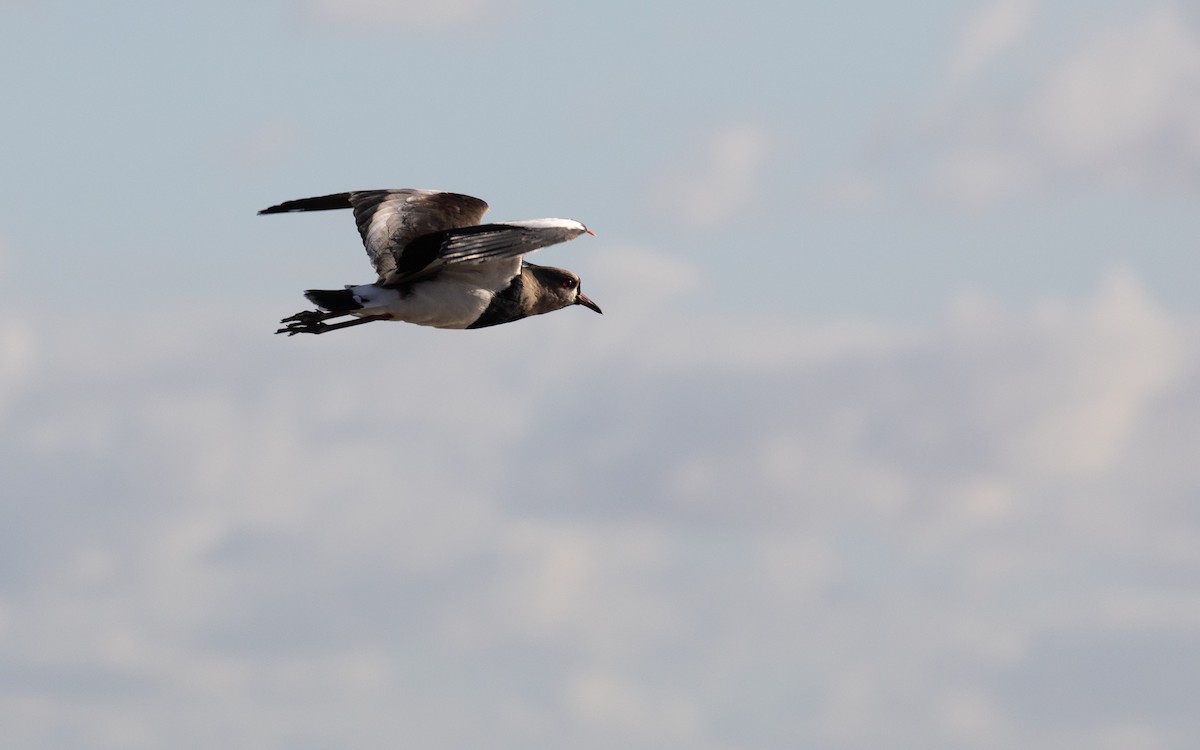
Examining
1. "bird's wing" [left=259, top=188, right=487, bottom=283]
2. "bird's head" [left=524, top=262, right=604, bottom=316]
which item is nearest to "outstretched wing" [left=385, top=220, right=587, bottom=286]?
"bird's wing" [left=259, top=188, right=487, bottom=283]

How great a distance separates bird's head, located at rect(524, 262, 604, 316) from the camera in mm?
31359

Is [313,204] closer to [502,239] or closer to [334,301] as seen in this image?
[334,301]

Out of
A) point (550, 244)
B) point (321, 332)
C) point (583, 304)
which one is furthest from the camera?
point (583, 304)

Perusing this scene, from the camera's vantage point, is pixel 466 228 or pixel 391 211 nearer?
pixel 466 228

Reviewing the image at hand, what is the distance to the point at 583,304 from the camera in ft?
107

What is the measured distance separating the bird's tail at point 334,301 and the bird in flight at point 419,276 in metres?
0.01

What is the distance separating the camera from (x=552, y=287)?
104 ft

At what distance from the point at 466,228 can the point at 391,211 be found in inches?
118

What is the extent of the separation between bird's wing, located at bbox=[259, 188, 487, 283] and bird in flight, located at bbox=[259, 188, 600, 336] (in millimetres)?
12

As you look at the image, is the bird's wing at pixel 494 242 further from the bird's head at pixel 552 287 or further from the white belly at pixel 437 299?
the bird's head at pixel 552 287

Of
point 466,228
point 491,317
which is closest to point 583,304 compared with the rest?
point 491,317

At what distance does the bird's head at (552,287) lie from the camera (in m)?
31.4

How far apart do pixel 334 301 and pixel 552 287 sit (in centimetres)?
330

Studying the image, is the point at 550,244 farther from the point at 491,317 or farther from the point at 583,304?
the point at 583,304
